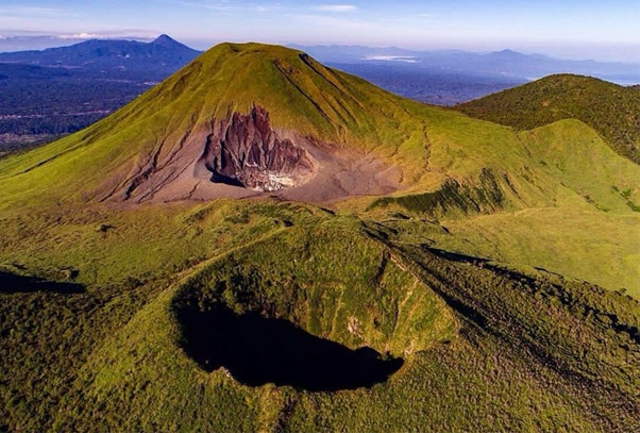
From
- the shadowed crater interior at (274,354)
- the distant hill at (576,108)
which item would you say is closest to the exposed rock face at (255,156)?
the shadowed crater interior at (274,354)

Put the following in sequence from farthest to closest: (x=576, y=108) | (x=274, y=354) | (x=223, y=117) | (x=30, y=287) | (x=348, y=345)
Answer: (x=576, y=108), (x=223, y=117), (x=30, y=287), (x=348, y=345), (x=274, y=354)

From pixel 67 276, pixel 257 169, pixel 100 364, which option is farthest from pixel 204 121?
pixel 100 364

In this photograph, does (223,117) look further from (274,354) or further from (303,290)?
(274,354)

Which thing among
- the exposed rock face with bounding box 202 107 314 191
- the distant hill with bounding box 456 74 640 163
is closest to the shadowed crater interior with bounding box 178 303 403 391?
the exposed rock face with bounding box 202 107 314 191

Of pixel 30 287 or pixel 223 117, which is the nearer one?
pixel 30 287

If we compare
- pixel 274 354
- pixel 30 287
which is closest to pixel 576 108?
pixel 274 354

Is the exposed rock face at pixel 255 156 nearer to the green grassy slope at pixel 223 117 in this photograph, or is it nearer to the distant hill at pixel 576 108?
the green grassy slope at pixel 223 117
